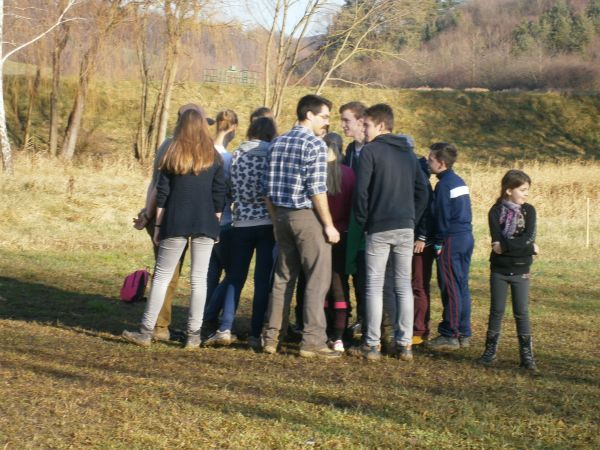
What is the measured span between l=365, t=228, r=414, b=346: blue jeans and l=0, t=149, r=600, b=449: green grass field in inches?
10.3

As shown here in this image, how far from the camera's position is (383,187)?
7.12m

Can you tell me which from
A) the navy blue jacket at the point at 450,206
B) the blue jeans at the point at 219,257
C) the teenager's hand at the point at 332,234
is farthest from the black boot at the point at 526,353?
the blue jeans at the point at 219,257

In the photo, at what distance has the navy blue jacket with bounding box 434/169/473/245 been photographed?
7.92 m

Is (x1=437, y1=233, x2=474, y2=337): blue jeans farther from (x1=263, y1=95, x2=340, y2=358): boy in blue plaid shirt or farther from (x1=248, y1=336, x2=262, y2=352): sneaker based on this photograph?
(x1=248, y1=336, x2=262, y2=352): sneaker

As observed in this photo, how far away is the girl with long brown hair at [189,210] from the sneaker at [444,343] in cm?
204

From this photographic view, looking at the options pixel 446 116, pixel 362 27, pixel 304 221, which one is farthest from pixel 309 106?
pixel 446 116

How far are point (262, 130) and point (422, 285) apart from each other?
2.03 metres

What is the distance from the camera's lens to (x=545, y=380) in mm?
6703

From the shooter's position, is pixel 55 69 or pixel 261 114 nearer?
Answer: pixel 261 114

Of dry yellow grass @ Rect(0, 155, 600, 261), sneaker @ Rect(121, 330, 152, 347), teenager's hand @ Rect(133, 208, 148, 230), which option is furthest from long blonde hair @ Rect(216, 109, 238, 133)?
dry yellow grass @ Rect(0, 155, 600, 261)

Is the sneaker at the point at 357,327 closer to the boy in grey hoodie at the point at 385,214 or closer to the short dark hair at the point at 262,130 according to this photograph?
the boy in grey hoodie at the point at 385,214

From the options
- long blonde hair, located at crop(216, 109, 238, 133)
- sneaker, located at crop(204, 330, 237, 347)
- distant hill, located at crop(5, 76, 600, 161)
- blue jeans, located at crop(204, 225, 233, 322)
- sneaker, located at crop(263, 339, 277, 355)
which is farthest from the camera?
distant hill, located at crop(5, 76, 600, 161)

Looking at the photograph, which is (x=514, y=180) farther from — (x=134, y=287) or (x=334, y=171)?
(x=134, y=287)

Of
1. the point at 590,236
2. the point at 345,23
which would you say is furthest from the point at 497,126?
the point at 590,236
